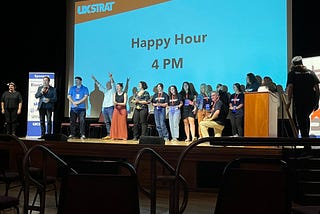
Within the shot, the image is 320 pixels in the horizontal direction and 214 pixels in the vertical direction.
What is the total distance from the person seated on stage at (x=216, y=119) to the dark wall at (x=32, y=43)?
4532 millimetres

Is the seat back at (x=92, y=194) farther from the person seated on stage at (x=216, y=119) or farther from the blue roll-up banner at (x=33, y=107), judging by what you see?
the blue roll-up banner at (x=33, y=107)

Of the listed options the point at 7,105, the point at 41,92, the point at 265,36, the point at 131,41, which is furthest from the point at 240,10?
the point at 7,105

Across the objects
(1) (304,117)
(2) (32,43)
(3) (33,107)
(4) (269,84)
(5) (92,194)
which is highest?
(2) (32,43)

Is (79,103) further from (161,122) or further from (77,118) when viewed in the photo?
(161,122)

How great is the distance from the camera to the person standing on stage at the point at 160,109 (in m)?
9.02

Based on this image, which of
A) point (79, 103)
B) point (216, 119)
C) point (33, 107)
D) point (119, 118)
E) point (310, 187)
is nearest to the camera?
point (310, 187)

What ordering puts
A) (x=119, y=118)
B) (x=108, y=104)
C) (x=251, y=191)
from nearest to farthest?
(x=251, y=191) < (x=119, y=118) < (x=108, y=104)

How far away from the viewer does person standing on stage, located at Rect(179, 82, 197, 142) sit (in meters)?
8.80

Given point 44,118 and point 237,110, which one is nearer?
point 237,110

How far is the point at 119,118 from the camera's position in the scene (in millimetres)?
9219

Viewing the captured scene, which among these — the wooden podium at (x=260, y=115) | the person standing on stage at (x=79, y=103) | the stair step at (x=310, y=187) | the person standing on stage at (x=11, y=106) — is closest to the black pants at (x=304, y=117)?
the wooden podium at (x=260, y=115)

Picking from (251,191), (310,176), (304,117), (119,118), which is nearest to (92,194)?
(251,191)

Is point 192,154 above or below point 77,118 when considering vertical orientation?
below

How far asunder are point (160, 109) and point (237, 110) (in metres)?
1.77
